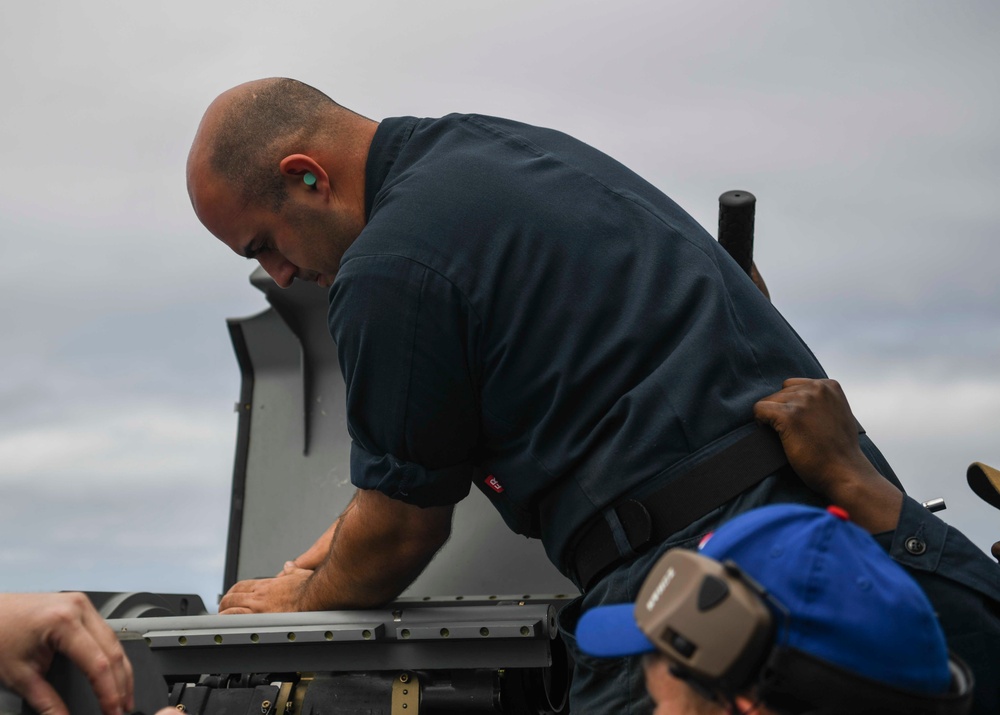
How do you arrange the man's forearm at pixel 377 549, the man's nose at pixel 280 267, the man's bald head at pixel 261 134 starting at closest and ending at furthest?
the man's forearm at pixel 377 549 → the man's bald head at pixel 261 134 → the man's nose at pixel 280 267

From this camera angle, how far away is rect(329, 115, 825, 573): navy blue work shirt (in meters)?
2.63

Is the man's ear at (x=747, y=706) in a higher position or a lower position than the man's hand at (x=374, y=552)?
higher

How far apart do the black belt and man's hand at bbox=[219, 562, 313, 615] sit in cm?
110

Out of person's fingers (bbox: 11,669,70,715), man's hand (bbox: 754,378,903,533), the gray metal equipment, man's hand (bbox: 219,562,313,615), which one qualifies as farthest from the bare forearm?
the gray metal equipment

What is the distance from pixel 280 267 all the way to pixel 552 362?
3.26ft

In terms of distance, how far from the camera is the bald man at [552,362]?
2.60m

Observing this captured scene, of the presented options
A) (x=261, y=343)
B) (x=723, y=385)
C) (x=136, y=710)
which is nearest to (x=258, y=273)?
(x=261, y=343)

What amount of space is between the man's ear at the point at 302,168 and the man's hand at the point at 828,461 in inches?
50.4

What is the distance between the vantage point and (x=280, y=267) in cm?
332

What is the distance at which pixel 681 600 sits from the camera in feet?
5.01

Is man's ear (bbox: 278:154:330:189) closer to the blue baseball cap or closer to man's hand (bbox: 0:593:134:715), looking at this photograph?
man's hand (bbox: 0:593:134:715)

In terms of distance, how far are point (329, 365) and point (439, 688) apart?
2217 mm

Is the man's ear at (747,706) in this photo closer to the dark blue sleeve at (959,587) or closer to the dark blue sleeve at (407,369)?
the dark blue sleeve at (959,587)

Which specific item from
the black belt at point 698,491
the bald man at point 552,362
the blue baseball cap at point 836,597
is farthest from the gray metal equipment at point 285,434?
the blue baseball cap at point 836,597
